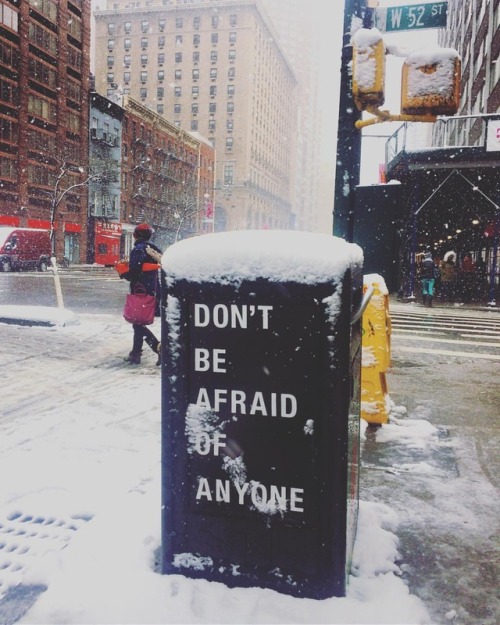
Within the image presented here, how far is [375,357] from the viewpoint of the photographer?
4.84 metres

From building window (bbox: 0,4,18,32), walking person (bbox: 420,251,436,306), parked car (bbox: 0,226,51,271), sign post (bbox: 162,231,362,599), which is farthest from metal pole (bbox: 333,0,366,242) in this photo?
building window (bbox: 0,4,18,32)

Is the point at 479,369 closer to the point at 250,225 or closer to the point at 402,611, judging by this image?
the point at 402,611

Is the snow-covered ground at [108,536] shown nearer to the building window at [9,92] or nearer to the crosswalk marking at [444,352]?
the crosswalk marking at [444,352]

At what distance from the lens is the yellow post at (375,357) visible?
480 cm

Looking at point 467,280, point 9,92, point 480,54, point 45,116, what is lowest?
point 467,280

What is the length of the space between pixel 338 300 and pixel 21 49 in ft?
170

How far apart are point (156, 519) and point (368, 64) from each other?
135 inches

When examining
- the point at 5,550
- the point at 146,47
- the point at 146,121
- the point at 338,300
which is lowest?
the point at 5,550

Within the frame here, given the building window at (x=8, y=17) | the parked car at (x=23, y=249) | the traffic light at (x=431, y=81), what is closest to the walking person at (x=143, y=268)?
the traffic light at (x=431, y=81)

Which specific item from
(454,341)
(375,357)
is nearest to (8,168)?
(454,341)

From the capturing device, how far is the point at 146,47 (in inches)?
4412

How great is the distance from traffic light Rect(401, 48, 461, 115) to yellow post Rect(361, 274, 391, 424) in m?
1.49

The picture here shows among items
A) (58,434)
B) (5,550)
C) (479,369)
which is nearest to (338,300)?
(5,550)

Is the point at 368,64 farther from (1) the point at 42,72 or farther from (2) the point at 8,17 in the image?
(1) the point at 42,72
